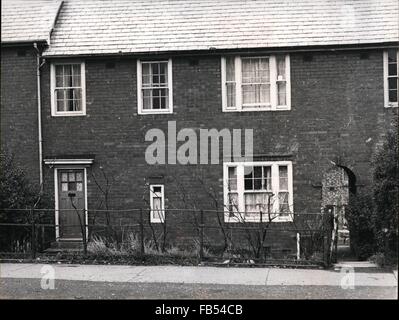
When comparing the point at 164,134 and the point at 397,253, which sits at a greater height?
the point at 164,134

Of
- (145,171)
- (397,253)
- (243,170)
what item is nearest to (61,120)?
(145,171)

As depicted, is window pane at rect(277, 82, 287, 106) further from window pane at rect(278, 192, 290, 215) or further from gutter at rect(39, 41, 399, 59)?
window pane at rect(278, 192, 290, 215)

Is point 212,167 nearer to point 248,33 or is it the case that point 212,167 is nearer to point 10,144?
point 248,33

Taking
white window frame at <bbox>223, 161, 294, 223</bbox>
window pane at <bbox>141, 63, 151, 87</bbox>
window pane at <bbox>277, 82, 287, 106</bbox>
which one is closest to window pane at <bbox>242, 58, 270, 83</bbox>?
window pane at <bbox>277, 82, 287, 106</bbox>

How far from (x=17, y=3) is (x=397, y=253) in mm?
13231

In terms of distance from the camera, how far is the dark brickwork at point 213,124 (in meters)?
15.2

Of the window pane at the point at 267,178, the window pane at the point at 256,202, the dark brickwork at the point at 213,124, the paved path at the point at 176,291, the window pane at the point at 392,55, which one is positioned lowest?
the paved path at the point at 176,291

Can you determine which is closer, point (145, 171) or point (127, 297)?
point (127, 297)

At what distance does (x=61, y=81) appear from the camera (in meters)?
16.2

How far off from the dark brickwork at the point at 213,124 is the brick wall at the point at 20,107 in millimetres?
288

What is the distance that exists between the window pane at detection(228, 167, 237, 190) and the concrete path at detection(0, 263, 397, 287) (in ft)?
13.5

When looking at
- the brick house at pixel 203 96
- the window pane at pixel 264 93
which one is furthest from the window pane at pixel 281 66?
the window pane at pixel 264 93

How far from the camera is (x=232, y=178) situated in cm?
1562

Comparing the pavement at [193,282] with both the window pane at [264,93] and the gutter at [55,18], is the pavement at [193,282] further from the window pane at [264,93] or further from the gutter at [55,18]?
the gutter at [55,18]
